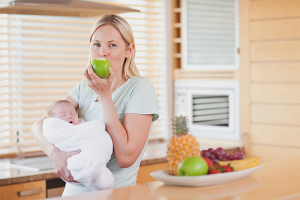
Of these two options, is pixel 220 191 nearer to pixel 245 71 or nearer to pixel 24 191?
pixel 24 191

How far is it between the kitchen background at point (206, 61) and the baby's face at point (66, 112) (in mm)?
1141

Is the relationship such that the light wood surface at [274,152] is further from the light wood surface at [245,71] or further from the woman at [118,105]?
the woman at [118,105]

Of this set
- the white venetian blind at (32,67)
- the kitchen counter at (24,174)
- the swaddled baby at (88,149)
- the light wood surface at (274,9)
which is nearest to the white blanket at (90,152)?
the swaddled baby at (88,149)

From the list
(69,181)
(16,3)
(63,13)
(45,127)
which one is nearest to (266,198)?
(69,181)

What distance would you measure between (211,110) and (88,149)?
1.89 meters

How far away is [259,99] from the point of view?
2.95 metres

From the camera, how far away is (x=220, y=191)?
3.92 feet

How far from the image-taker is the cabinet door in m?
2.06

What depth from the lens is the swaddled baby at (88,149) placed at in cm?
146

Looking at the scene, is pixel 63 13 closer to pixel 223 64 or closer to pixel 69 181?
pixel 69 181

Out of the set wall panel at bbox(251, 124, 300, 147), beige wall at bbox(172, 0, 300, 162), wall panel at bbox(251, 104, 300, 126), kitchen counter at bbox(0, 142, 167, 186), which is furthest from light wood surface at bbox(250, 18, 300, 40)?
kitchen counter at bbox(0, 142, 167, 186)

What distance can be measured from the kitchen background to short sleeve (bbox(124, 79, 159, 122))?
1.40 meters

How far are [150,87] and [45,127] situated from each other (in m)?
0.46

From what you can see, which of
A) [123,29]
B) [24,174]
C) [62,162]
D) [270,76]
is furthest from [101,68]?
[270,76]
